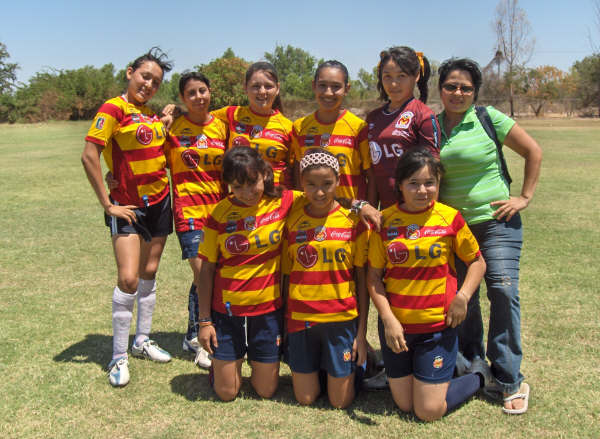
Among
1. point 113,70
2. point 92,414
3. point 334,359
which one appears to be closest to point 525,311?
point 334,359

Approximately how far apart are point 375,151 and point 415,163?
0.45 meters

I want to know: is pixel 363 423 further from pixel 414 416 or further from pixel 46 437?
pixel 46 437

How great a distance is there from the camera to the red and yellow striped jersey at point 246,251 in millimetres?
3303

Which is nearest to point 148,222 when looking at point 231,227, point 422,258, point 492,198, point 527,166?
point 231,227

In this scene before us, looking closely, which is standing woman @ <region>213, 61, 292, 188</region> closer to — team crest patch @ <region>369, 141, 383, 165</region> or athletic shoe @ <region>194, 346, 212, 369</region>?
team crest patch @ <region>369, 141, 383, 165</region>

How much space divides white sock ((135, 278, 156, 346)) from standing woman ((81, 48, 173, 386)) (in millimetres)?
230

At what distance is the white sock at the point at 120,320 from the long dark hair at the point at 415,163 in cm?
219

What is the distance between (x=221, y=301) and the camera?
133 inches

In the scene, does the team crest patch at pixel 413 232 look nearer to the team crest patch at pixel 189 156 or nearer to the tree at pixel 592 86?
the team crest patch at pixel 189 156

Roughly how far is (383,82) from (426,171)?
0.78 meters

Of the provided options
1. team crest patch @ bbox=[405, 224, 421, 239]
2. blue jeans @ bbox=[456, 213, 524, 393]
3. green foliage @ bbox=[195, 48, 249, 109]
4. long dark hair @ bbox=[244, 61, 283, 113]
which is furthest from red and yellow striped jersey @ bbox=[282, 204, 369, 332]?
green foliage @ bbox=[195, 48, 249, 109]

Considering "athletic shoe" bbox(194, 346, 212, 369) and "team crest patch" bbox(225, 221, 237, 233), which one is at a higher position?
"team crest patch" bbox(225, 221, 237, 233)

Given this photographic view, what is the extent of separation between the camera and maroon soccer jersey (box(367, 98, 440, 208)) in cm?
323

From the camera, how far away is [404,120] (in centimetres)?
328
